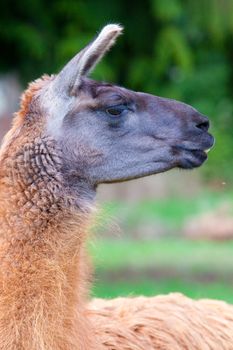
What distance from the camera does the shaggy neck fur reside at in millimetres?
5891

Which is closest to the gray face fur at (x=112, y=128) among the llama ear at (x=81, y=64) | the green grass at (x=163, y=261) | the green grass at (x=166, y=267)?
the llama ear at (x=81, y=64)

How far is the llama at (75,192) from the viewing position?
19.5 feet

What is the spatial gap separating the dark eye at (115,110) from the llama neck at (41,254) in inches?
14.8

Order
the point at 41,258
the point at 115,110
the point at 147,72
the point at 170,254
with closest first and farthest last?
the point at 41,258
the point at 115,110
the point at 170,254
the point at 147,72

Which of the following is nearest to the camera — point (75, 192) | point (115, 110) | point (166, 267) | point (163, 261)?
point (75, 192)

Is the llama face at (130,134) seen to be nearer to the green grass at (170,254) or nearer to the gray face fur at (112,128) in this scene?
the gray face fur at (112,128)

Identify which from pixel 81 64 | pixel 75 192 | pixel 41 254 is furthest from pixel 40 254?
pixel 81 64

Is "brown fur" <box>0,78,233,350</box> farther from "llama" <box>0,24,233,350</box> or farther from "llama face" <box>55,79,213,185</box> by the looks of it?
"llama face" <box>55,79,213,185</box>

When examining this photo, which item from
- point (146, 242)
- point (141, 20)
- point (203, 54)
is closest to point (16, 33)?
point (141, 20)

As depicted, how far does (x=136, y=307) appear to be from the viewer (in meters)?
6.82

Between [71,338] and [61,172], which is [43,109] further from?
[71,338]

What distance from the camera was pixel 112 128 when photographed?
21.2ft

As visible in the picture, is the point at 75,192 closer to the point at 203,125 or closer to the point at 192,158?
the point at 192,158

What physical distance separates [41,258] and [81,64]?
1019mm
